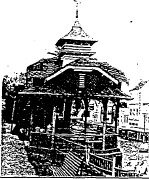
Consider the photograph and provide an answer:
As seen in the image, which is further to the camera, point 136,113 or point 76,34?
point 136,113

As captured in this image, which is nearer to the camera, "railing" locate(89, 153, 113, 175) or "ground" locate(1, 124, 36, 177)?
"ground" locate(1, 124, 36, 177)

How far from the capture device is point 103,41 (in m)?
3.65

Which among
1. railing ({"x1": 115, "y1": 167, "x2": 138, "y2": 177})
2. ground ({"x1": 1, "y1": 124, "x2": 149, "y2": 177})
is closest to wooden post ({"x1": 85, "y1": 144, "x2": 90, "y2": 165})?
railing ({"x1": 115, "y1": 167, "x2": 138, "y2": 177})

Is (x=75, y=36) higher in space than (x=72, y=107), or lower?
higher

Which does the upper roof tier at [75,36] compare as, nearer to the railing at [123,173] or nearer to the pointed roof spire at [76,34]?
the pointed roof spire at [76,34]

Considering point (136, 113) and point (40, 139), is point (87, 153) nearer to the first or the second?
point (40, 139)

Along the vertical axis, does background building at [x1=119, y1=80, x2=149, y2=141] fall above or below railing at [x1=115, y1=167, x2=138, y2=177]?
above

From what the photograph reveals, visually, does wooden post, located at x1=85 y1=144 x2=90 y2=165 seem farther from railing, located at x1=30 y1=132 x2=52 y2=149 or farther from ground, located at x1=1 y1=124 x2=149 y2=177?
ground, located at x1=1 y1=124 x2=149 y2=177

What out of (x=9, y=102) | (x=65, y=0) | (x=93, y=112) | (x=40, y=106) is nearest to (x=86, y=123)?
(x=93, y=112)

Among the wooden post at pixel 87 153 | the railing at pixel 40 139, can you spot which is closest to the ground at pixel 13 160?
the railing at pixel 40 139

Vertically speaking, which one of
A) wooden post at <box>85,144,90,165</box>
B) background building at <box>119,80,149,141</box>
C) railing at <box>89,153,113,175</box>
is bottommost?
railing at <box>89,153,113,175</box>

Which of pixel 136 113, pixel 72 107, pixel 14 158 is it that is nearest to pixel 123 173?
pixel 136 113

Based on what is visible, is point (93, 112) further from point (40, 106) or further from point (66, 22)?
point (66, 22)

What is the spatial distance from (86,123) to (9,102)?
2.07 ft
